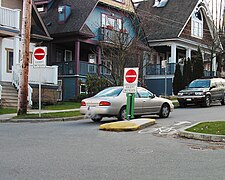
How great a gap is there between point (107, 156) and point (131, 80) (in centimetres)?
577

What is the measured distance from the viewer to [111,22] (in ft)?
112

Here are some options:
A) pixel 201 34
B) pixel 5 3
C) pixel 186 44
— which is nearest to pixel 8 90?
pixel 5 3

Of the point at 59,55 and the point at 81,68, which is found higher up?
the point at 59,55

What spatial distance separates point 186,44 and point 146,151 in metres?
31.7

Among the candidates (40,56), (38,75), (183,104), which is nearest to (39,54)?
(40,56)

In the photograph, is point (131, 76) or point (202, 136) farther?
point (131, 76)

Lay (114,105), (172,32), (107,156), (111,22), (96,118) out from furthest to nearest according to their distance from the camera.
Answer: (172,32) < (111,22) < (96,118) < (114,105) < (107,156)

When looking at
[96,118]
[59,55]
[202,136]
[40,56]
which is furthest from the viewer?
[59,55]

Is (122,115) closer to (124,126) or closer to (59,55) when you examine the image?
(124,126)

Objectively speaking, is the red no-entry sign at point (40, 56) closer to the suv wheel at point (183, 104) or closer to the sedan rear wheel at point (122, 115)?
the sedan rear wheel at point (122, 115)

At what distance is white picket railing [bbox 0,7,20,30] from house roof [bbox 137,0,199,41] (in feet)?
46.9

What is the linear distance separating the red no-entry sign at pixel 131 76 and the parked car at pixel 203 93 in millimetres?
11837

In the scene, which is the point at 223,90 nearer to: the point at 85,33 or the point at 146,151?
the point at 85,33

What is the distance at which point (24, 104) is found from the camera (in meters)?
18.3
